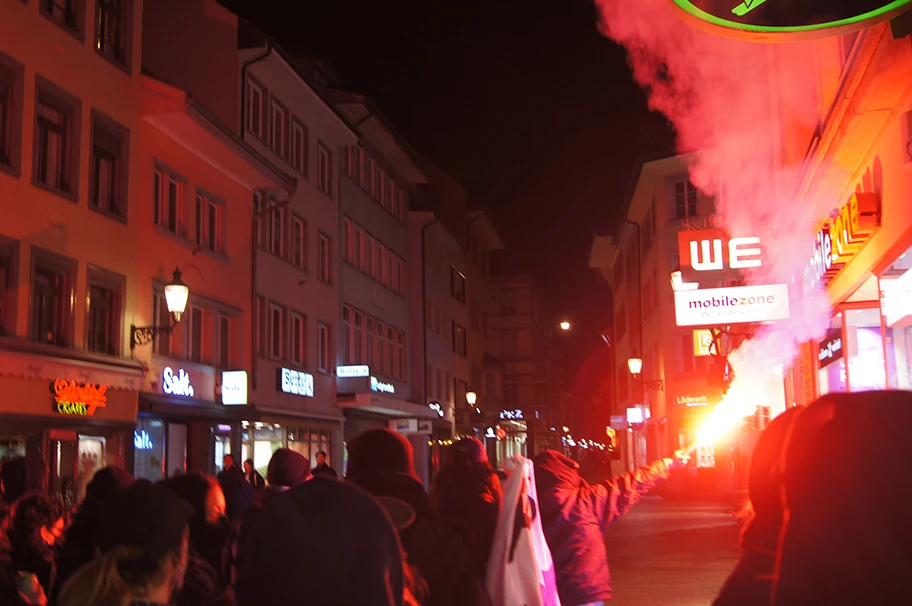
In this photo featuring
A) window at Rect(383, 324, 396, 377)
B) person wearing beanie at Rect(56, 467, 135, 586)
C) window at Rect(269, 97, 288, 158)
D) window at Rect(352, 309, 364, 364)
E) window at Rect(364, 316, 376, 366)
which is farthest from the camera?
window at Rect(383, 324, 396, 377)

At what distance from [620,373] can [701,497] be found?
28450mm

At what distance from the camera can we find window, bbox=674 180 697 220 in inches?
1567

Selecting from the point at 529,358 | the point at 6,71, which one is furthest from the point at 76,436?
the point at 529,358

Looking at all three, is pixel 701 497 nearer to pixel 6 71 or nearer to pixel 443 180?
pixel 443 180

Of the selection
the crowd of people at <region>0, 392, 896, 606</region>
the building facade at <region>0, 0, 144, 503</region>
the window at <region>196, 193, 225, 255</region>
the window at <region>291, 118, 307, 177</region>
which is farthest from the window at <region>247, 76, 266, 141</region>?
the crowd of people at <region>0, 392, 896, 606</region>

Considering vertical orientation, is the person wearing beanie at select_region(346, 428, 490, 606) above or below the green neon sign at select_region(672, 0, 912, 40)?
below

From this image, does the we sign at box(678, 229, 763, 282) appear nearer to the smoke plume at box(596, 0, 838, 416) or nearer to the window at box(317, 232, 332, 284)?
the smoke plume at box(596, 0, 838, 416)

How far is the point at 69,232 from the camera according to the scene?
17.8 meters

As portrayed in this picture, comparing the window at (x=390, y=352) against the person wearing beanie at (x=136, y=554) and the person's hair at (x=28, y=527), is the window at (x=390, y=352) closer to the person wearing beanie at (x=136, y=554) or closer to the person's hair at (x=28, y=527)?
the person's hair at (x=28, y=527)

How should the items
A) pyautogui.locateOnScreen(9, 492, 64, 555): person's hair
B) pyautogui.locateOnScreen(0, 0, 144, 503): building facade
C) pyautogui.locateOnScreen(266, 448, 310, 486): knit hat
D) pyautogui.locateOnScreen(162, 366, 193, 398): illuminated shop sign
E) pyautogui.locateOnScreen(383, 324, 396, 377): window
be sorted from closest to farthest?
pyautogui.locateOnScreen(9, 492, 64, 555): person's hair → pyautogui.locateOnScreen(266, 448, 310, 486): knit hat → pyautogui.locateOnScreen(0, 0, 144, 503): building facade → pyautogui.locateOnScreen(162, 366, 193, 398): illuminated shop sign → pyautogui.locateOnScreen(383, 324, 396, 377): window

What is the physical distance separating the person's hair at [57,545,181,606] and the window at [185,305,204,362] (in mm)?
19627

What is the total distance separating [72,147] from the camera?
59.2 ft

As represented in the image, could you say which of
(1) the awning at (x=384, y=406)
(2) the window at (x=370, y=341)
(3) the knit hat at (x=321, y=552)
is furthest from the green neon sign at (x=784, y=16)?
(2) the window at (x=370, y=341)

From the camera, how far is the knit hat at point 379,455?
16.4 ft
